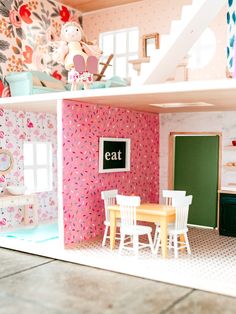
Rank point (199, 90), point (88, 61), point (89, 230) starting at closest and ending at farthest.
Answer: point (199, 90)
point (88, 61)
point (89, 230)

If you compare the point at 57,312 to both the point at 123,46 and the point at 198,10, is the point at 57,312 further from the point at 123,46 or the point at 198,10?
the point at 123,46

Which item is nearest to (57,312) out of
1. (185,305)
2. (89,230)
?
(185,305)

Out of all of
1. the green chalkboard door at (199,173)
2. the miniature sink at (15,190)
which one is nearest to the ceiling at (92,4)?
the green chalkboard door at (199,173)

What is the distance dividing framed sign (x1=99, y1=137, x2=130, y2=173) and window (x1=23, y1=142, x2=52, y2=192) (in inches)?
74.6

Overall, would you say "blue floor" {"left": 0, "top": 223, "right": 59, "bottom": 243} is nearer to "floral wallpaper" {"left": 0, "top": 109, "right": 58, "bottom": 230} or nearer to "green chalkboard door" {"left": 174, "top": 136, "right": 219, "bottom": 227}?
"floral wallpaper" {"left": 0, "top": 109, "right": 58, "bottom": 230}

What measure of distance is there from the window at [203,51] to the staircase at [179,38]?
219cm

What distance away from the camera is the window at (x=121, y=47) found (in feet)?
32.2

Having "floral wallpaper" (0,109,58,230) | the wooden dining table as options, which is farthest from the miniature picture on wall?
the wooden dining table

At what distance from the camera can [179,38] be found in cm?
614

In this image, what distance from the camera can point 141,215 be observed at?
6.53 m

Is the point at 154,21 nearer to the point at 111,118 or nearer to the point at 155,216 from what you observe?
the point at 111,118

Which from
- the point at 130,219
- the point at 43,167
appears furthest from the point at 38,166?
the point at 130,219

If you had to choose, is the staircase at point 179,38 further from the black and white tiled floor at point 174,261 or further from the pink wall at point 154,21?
the black and white tiled floor at point 174,261

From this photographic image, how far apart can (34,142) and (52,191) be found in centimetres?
119
